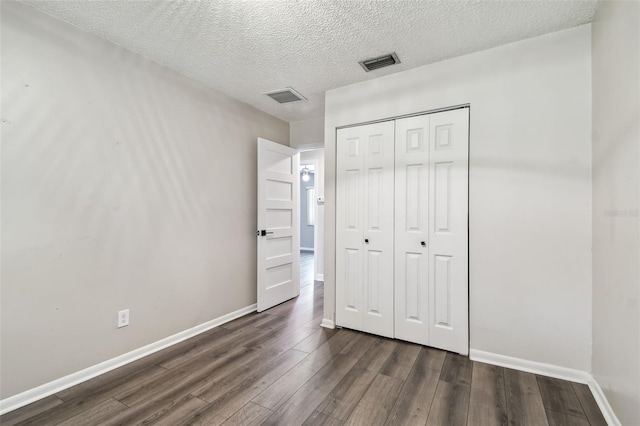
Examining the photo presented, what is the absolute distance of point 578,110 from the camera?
79.7 inches

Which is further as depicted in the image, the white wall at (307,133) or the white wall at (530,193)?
the white wall at (307,133)

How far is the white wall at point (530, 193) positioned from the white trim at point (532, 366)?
0.04m

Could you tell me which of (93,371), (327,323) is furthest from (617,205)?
(93,371)

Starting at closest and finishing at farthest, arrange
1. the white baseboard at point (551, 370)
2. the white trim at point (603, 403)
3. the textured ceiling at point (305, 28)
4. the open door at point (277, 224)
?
the white trim at point (603, 403), the white baseboard at point (551, 370), the textured ceiling at point (305, 28), the open door at point (277, 224)

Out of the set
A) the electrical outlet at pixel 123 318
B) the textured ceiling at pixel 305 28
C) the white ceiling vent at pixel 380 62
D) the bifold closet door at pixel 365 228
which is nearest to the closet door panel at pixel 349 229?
the bifold closet door at pixel 365 228

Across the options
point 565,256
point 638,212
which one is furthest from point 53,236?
point 565,256

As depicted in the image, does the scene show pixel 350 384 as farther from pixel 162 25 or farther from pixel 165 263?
pixel 162 25

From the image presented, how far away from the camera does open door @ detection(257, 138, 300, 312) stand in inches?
137

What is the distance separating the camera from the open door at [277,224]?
349 cm

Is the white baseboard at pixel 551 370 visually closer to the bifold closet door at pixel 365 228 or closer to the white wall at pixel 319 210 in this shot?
the bifold closet door at pixel 365 228

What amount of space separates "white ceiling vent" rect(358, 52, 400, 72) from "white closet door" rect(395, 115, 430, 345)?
51cm

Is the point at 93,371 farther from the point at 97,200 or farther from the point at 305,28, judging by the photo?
the point at 305,28

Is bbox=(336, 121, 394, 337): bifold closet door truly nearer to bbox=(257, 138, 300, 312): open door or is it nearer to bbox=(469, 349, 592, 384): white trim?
bbox=(469, 349, 592, 384): white trim

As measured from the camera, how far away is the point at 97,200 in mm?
2123
